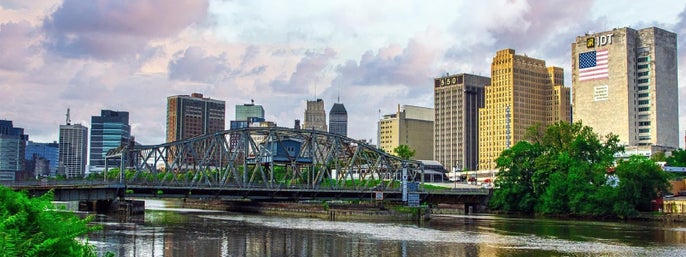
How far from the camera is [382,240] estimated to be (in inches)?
3686

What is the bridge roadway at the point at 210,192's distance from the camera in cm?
12200

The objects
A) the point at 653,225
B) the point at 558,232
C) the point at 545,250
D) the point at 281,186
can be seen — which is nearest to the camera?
the point at 545,250

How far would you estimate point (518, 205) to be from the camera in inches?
7151

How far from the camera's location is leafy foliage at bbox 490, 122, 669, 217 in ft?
511

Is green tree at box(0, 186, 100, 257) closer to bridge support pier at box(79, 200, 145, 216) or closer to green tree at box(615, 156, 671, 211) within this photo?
bridge support pier at box(79, 200, 145, 216)

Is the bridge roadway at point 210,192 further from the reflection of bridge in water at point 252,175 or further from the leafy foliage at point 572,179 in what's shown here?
the leafy foliage at point 572,179

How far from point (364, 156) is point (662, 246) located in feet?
335

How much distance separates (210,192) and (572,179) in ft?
245

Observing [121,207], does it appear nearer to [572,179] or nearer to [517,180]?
[572,179]

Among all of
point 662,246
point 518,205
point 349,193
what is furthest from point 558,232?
point 518,205

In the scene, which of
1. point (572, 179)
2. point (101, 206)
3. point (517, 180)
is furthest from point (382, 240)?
point (517, 180)

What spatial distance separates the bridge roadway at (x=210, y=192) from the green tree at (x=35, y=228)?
3709 inches

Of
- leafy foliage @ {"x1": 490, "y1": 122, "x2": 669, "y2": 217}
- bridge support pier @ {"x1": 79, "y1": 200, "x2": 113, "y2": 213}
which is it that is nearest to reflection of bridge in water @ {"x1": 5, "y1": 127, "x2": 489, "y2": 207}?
bridge support pier @ {"x1": 79, "y1": 200, "x2": 113, "y2": 213}

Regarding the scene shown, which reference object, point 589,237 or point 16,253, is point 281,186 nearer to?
point 589,237
